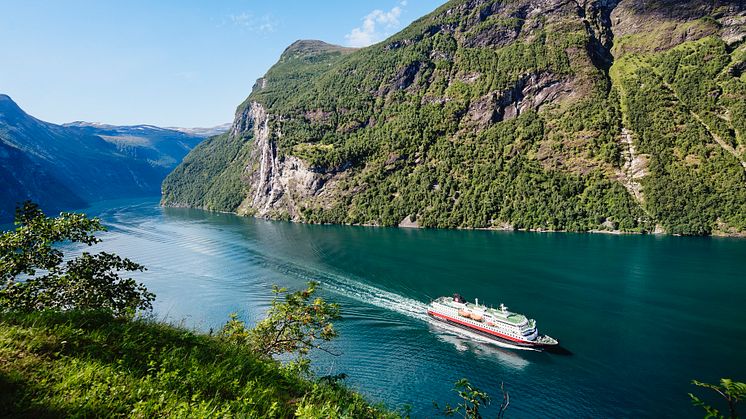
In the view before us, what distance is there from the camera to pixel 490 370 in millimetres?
40031

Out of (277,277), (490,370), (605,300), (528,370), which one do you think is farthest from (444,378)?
(277,277)

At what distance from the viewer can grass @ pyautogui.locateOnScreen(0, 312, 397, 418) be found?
19.8 ft

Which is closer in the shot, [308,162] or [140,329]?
[140,329]

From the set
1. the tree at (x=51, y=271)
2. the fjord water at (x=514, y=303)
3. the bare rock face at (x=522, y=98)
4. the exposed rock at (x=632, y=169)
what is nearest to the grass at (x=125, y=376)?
the tree at (x=51, y=271)

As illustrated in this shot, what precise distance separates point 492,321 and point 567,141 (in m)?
123

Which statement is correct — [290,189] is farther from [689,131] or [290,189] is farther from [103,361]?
[103,361]

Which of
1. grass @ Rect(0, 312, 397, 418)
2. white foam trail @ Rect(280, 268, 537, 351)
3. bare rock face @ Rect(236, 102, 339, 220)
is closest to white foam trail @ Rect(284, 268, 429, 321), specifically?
white foam trail @ Rect(280, 268, 537, 351)

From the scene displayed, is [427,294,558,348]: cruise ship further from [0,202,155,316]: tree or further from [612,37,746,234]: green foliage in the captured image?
[612,37,746,234]: green foliage

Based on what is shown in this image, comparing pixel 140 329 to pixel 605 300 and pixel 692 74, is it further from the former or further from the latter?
pixel 692 74

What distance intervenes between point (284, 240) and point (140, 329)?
356ft

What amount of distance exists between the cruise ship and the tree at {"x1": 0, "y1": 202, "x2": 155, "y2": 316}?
41841mm

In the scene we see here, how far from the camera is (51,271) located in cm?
1266

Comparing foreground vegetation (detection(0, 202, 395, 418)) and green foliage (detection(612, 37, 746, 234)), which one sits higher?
green foliage (detection(612, 37, 746, 234))

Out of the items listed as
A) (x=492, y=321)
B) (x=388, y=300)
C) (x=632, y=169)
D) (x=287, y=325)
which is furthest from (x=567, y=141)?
(x=287, y=325)
